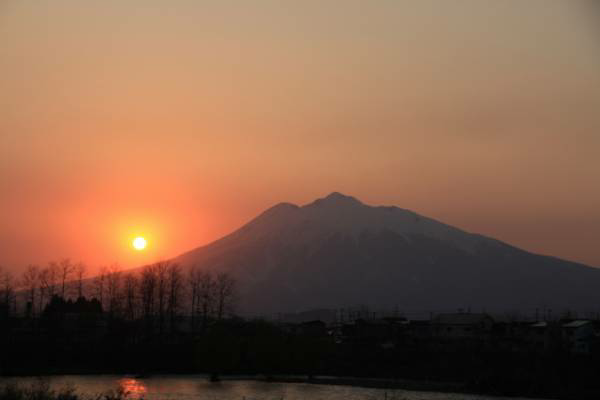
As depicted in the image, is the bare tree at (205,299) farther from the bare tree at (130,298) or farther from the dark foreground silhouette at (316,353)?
the dark foreground silhouette at (316,353)

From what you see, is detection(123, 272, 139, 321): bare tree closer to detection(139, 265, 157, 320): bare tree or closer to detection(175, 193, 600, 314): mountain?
detection(139, 265, 157, 320): bare tree

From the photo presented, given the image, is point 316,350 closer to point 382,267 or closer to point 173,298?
point 173,298

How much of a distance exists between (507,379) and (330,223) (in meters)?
114

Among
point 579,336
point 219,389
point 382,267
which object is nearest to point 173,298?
point 219,389

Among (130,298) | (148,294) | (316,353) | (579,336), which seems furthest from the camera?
(148,294)

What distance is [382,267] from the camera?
131m

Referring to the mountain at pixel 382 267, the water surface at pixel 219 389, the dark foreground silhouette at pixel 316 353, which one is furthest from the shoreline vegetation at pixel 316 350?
the mountain at pixel 382 267

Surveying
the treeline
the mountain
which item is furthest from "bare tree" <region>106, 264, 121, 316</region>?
the mountain

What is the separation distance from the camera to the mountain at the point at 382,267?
386 feet

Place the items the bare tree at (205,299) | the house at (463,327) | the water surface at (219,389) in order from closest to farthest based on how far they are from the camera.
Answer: the water surface at (219,389) < the house at (463,327) < the bare tree at (205,299)

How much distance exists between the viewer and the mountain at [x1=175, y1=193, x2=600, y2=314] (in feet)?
386

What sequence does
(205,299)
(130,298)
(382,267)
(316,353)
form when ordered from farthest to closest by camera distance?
(382,267) → (205,299) → (130,298) → (316,353)

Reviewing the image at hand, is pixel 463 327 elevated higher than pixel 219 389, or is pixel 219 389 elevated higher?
pixel 463 327

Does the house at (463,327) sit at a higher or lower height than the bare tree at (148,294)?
lower
